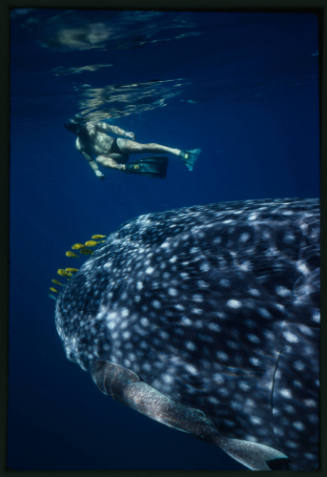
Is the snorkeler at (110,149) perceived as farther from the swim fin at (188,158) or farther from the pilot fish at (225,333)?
the pilot fish at (225,333)

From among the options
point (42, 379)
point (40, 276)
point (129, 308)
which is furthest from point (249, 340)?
point (40, 276)

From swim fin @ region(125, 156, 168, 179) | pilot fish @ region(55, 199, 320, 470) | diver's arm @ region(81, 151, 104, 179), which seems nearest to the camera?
pilot fish @ region(55, 199, 320, 470)

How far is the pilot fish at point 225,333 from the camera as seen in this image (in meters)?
1.84

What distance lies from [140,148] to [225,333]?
808 centimetres

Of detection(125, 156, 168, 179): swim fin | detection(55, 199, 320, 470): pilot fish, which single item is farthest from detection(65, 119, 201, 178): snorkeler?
detection(55, 199, 320, 470): pilot fish

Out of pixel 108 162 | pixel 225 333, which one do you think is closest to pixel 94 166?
pixel 108 162

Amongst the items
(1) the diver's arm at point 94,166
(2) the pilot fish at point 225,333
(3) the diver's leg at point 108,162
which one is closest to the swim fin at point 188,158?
(3) the diver's leg at point 108,162

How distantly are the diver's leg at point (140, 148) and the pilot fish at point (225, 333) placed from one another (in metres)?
6.65

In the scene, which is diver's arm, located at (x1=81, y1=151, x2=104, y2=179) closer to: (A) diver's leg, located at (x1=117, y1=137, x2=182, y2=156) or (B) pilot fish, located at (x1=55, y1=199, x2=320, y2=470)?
(A) diver's leg, located at (x1=117, y1=137, x2=182, y2=156)

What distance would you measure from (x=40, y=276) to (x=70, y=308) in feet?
108

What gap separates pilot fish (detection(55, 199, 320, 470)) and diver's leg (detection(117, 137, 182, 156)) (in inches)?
262

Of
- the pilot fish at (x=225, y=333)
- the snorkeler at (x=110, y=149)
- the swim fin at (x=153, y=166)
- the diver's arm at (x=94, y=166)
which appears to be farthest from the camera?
the snorkeler at (x=110, y=149)

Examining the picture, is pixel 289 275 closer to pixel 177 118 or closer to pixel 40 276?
pixel 177 118

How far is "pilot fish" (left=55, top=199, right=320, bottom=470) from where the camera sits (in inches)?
72.3
